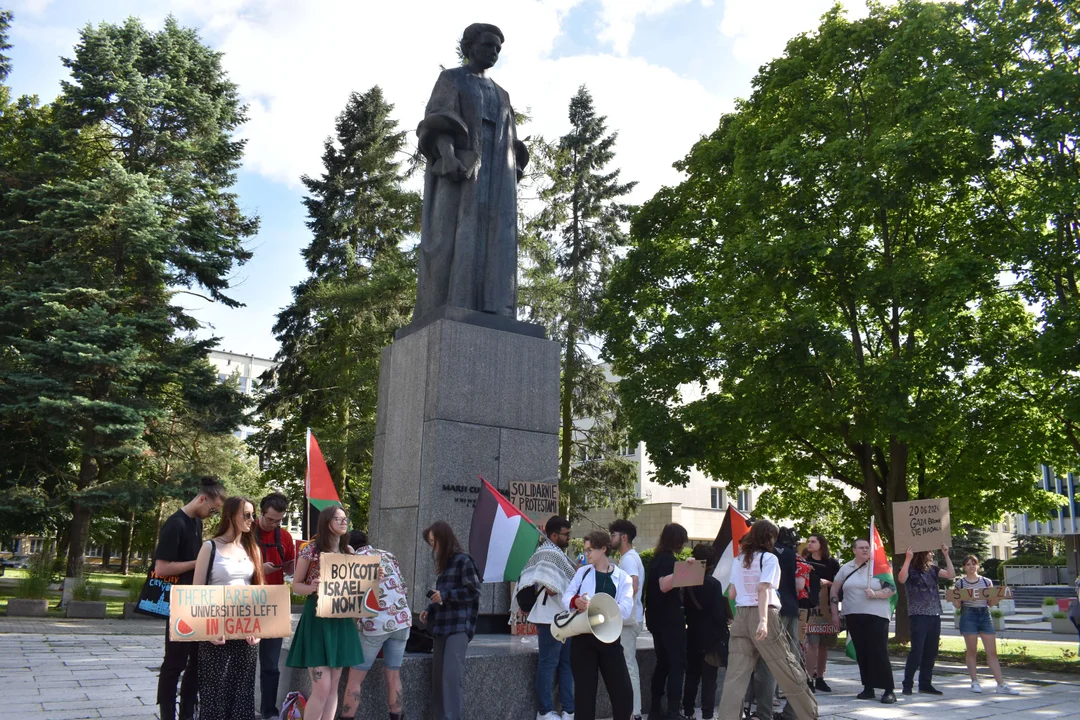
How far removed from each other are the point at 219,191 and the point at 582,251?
12.5 m

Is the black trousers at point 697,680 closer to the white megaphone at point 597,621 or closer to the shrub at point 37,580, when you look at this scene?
the white megaphone at point 597,621

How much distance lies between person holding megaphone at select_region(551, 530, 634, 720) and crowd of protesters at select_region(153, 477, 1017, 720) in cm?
1

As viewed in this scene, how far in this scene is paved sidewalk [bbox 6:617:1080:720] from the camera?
26.9ft

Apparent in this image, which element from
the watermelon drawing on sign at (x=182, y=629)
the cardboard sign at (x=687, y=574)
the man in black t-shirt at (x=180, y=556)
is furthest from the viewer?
the cardboard sign at (x=687, y=574)

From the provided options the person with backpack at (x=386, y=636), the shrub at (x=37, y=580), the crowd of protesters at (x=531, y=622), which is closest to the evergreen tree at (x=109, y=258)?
the shrub at (x=37, y=580)

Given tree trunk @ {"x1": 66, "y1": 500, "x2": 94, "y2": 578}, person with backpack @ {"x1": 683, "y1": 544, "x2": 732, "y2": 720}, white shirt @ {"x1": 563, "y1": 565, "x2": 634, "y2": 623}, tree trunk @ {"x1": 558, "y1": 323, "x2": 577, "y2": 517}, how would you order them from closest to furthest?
1. white shirt @ {"x1": 563, "y1": 565, "x2": 634, "y2": 623}
2. person with backpack @ {"x1": 683, "y1": 544, "x2": 732, "y2": 720}
3. tree trunk @ {"x1": 66, "y1": 500, "x2": 94, "y2": 578}
4. tree trunk @ {"x1": 558, "y1": 323, "x2": 577, "y2": 517}

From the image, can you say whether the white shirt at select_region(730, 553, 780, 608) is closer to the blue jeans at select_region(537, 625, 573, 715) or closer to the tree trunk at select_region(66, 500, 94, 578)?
the blue jeans at select_region(537, 625, 573, 715)

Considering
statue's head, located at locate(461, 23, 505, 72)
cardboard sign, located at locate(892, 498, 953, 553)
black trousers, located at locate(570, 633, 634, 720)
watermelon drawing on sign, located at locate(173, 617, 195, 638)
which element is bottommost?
black trousers, located at locate(570, 633, 634, 720)

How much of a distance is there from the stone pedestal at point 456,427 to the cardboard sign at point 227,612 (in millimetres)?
2825

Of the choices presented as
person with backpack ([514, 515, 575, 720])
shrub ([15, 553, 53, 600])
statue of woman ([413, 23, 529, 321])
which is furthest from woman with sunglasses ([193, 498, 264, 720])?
shrub ([15, 553, 53, 600])

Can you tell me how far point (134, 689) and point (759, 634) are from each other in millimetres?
6622

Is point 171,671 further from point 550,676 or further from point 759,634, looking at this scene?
point 759,634

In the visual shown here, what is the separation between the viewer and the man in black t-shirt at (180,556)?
6.05 m

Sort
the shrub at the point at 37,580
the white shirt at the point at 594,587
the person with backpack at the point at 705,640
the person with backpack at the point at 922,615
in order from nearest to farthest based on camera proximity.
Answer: the white shirt at the point at 594,587 → the person with backpack at the point at 705,640 → the person with backpack at the point at 922,615 → the shrub at the point at 37,580
